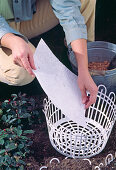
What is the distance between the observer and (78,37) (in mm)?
1592

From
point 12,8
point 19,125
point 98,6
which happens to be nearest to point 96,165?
point 19,125

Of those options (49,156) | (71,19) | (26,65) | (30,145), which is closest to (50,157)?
(49,156)

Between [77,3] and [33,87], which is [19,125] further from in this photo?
[77,3]

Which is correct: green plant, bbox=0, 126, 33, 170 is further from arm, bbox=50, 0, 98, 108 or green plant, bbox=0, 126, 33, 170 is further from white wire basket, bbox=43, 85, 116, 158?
arm, bbox=50, 0, 98, 108

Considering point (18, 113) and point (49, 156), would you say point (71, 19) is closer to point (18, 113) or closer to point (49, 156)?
point (18, 113)

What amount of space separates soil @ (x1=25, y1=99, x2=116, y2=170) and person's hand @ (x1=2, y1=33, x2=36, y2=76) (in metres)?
0.55

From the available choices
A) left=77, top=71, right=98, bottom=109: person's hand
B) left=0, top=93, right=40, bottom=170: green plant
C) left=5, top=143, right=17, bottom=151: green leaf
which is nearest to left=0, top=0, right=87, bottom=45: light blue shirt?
left=77, top=71, right=98, bottom=109: person's hand

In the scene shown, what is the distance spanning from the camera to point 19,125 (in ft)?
6.02

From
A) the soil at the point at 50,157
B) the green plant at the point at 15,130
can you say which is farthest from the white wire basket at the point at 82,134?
the green plant at the point at 15,130

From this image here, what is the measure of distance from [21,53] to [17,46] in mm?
63

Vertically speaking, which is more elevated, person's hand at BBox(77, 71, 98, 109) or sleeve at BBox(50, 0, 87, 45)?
sleeve at BBox(50, 0, 87, 45)

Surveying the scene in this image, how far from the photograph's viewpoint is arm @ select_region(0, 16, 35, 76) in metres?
1.39

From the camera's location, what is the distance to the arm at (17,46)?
1.39 m

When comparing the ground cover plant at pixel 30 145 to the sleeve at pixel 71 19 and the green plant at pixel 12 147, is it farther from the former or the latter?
the sleeve at pixel 71 19
